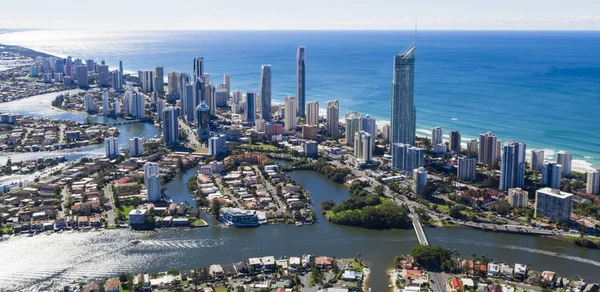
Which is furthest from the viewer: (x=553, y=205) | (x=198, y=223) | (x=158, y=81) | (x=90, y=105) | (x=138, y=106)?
(x=158, y=81)

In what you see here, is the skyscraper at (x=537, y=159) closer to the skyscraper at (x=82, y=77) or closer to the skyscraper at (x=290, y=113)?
the skyscraper at (x=290, y=113)

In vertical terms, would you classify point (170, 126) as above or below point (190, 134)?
above

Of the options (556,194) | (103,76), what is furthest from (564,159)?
(103,76)

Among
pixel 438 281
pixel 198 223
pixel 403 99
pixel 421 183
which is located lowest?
pixel 438 281

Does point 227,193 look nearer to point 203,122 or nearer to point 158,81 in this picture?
point 203,122

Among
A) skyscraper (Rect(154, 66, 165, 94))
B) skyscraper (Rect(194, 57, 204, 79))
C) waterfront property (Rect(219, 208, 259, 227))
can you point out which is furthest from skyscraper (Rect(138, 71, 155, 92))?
waterfront property (Rect(219, 208, 259, 227))

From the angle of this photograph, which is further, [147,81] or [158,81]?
[147,81]

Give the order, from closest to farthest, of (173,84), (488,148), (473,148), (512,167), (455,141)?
(512,167) < (488,148) < (473,148) < (455,141) < (173,84)

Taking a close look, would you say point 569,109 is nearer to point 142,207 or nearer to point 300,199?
point 300,199
